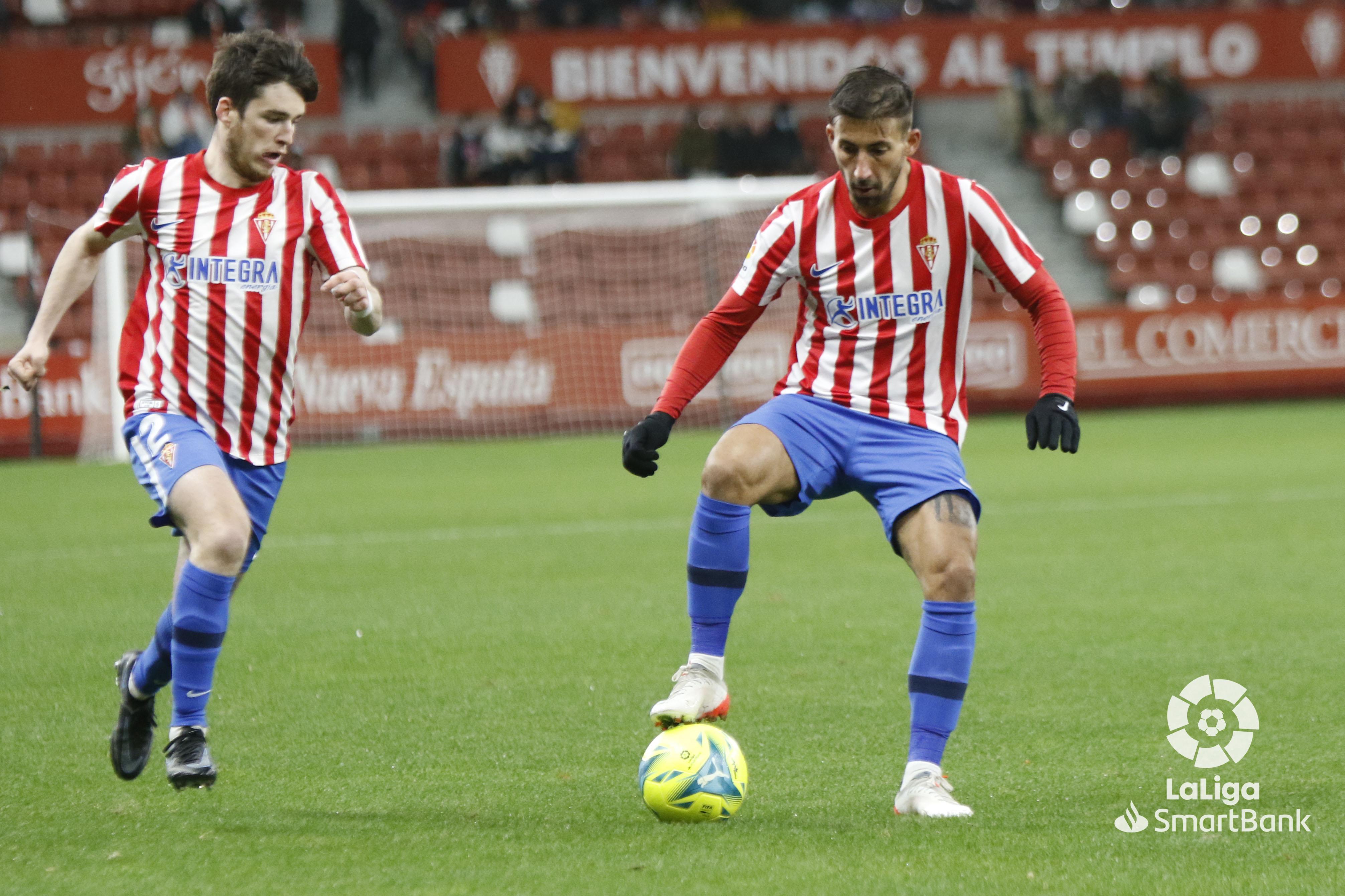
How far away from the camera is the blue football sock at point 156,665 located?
457cm

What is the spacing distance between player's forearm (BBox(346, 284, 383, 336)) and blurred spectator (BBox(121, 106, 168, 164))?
1368cm

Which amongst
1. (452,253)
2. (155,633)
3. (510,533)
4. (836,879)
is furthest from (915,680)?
(452,253)

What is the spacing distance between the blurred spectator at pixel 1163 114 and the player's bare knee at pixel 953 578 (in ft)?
64.1

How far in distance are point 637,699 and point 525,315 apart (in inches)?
509

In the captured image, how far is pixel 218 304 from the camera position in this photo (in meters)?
4.67

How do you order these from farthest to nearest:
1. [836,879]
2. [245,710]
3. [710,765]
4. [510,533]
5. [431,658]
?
[510,533] < [431,658] < [245,710] < [710,765] < [836,879]

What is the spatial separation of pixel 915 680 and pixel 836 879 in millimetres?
826

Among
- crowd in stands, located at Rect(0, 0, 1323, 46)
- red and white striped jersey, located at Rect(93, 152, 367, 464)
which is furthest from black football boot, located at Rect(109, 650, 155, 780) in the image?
crowd in stands, located at Rect(0, 0, 1323, 46)

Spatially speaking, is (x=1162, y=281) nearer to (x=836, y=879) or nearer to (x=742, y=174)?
(x=742, y=174)

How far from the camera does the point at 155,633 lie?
4598 millimetres

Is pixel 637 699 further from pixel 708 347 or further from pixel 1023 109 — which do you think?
pixel 1023 109

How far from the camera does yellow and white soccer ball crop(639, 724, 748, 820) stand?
4051mm

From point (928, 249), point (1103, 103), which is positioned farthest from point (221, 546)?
point (1103, 103)

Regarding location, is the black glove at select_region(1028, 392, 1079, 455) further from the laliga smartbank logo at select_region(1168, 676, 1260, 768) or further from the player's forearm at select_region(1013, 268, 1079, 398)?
the laliga smartbank logo at select_region(1168, 676, 1260, 768)
